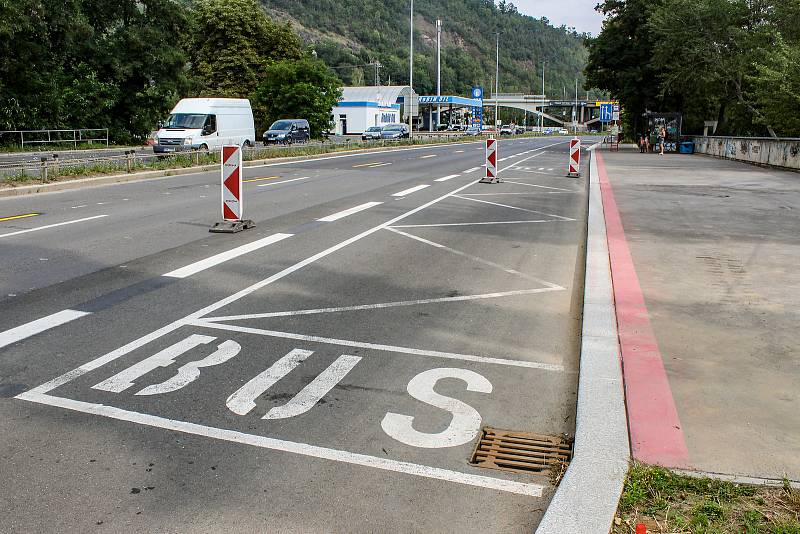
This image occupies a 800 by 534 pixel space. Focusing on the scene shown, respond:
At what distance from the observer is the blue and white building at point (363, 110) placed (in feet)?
308

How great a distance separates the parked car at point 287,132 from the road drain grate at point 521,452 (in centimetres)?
4358

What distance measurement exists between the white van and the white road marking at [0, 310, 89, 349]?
2756 centimetres

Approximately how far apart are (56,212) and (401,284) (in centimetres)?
913

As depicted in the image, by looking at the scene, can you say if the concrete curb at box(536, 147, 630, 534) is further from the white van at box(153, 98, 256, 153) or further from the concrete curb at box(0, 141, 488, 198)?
the white van at box(153, 98, 256, 153)

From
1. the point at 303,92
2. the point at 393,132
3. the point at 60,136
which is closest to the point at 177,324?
the point at 60,136

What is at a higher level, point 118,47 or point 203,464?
point 118,47

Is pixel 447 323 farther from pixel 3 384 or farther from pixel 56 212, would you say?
pixel 56 212

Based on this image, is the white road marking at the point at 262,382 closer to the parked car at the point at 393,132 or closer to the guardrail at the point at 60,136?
the guardrail at the point at 60,136

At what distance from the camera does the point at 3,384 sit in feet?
16.7

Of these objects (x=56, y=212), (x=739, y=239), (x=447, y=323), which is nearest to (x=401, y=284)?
(x=447, y=323)

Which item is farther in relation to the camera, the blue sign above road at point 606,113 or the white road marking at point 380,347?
the blue sign above road at point 606,113

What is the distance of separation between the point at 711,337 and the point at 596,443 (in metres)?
2.47

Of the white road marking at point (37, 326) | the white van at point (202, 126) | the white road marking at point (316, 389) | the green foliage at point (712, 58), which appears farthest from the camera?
the white van at point (202, 126)

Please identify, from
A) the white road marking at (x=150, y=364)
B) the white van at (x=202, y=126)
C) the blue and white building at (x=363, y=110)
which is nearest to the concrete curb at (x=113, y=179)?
the white van at (x=202, y=126)
